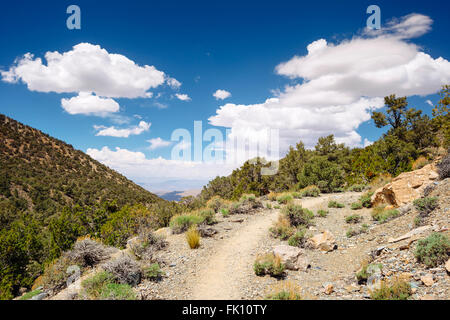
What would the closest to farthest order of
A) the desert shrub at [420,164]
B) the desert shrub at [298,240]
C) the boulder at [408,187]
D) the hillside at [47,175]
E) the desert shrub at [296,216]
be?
the desert shrub at [298,240]
the boulder at [408,187]
the desert shrub at [296,216]
the desert shrub at [420,164]
the hillside at [47,175]

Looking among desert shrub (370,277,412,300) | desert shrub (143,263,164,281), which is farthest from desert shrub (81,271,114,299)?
desert shrub (370,277,412,300)

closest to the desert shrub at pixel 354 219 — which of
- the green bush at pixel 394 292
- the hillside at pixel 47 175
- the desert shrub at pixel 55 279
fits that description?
the green bush at pixel 394 292

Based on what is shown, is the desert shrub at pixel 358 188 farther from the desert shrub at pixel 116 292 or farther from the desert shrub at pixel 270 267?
the desert shrub at pixel 116 292

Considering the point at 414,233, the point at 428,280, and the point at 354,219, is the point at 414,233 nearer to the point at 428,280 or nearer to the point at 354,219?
the point at 428,280

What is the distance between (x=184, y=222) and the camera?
11852 mm

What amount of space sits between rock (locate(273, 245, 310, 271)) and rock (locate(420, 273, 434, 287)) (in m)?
3.10

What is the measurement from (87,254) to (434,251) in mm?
10697

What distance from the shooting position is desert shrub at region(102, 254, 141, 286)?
251 inches

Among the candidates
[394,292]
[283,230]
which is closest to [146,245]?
[283,230]

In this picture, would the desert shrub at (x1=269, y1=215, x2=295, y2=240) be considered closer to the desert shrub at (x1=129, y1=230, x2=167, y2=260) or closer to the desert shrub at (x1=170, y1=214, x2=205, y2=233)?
the desert shrub at (x1=170, y1=214, x2=205, y2=233)

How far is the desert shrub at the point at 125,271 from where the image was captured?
20.9 feet

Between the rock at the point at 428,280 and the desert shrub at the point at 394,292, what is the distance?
0.35 metres

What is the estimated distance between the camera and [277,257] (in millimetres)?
7305
